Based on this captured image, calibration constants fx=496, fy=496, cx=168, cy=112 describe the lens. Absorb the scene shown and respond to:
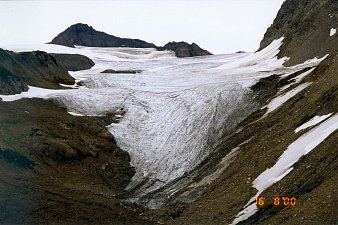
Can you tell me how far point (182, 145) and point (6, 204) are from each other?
14.8m

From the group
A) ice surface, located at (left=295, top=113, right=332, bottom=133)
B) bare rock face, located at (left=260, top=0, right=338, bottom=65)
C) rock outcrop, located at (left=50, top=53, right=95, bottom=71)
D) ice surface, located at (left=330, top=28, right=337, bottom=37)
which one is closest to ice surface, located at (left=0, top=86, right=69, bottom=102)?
ice surface, located at (left=295, top=113, right=332, bottom=133)

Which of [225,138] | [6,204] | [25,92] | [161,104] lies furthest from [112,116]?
[6,204]

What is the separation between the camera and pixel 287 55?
5309cm

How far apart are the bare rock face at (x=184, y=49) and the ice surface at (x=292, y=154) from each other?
A: 9683cm

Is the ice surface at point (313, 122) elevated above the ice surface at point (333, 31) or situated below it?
below

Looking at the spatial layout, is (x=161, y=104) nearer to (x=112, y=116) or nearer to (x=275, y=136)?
(x=112, y=116)

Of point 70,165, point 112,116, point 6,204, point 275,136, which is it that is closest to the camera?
point 6,204

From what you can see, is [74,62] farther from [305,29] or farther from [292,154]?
[292,154]

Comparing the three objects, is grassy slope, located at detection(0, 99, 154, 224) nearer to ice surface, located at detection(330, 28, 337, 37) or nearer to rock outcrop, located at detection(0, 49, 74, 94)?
rock outcrop, located at detection(0, 49, 74, 94)

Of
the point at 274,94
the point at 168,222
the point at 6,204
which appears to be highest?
the point at 274,94

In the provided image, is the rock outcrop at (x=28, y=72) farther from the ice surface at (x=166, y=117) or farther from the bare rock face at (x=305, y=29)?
the bare rock face at (x=305, y=29)

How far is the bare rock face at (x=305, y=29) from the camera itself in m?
46.7

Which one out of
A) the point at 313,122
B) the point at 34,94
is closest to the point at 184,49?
the point at 34,94
